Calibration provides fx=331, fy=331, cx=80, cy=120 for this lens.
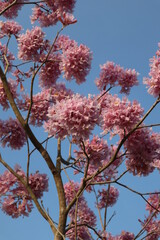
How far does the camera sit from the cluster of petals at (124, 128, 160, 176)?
130 inches

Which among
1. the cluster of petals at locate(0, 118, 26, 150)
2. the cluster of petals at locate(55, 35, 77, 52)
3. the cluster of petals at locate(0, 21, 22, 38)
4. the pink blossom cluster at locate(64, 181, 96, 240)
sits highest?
the cluster of petals at locate(0, 21, 22, 38)

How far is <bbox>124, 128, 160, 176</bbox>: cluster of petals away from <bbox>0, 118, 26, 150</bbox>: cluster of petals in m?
1.85

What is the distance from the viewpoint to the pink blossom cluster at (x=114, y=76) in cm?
465

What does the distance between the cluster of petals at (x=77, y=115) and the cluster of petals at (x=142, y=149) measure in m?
0.68

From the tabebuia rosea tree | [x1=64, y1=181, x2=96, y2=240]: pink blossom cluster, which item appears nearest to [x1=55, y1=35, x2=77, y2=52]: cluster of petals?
the tabebuia rosea tree

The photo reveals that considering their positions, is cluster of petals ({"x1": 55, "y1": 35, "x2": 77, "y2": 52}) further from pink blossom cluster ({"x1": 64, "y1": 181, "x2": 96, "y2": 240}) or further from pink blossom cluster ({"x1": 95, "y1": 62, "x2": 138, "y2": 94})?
pink blossom cluster ({"x1": 64, "y1": 181, "x2": 96, "y2": 240})

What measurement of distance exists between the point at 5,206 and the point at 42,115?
4.39 feet

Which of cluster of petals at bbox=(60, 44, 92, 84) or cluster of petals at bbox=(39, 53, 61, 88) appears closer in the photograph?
cluster of petals at bbox=(60, 44, 92, 84)

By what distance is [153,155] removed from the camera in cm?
336

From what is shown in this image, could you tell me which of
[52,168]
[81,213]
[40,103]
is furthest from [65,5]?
[81,213]

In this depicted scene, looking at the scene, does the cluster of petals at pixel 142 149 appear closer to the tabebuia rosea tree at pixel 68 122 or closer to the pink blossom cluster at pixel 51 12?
the tabebuia rosea tree at pixel 68 122

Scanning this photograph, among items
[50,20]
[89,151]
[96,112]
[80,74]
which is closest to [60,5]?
[50,20]

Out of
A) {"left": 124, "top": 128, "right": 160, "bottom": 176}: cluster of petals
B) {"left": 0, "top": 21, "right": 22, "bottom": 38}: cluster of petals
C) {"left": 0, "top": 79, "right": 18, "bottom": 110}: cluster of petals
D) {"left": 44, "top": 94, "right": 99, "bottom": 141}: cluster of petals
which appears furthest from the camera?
{"left": 0, "top": 21, "right": 22, "bottom": 38}: cluster of petals

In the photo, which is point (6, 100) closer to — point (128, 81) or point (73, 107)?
point (128, 81)
